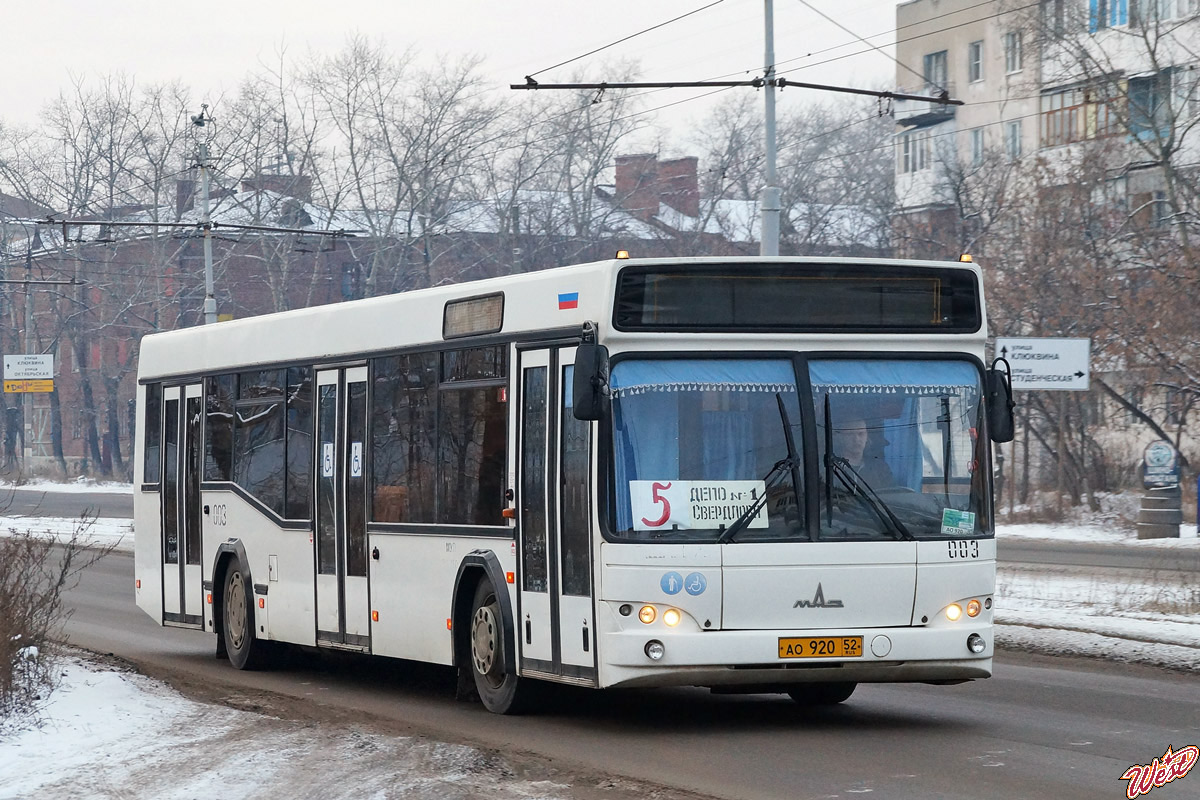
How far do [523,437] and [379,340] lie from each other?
2.41m

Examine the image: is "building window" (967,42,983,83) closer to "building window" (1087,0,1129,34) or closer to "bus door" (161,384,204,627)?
"building window" (1087,0,1129,34)

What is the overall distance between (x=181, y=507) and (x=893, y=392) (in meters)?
8.59

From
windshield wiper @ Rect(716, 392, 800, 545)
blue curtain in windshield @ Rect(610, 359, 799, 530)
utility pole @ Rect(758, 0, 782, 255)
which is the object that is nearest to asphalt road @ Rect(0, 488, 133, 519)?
utility pole @ Rect(758, 0, 782, 255)

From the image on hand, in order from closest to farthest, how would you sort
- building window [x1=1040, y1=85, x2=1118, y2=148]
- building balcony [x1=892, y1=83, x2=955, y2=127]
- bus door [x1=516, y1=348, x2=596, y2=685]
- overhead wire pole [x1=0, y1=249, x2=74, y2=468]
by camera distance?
bus door [x1=516, y1=348, x2=596, y2=685] < building window [x1=1040, y1=85, x2=1118, y2=148] < building balcony [x1=892, y1=83, x2=955, y2=127] < overhead wire pole [x1=0, y1=249, x2=74, y2=468]

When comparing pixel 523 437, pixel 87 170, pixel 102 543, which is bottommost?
pixel 102 543

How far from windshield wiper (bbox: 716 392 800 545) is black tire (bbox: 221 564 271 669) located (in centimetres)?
647

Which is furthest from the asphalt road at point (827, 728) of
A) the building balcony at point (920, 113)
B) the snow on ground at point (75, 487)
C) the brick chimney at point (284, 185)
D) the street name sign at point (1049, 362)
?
the building balcony at point (920, 113)

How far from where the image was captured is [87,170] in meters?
74.2

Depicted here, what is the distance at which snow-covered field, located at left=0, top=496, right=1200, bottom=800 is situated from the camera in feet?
27.3

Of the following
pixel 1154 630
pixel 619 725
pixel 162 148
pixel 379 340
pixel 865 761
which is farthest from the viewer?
pixel 162 148

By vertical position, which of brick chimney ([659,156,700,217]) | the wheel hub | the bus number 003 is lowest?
the wheel hub

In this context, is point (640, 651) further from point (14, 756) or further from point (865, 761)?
point (14, 756)

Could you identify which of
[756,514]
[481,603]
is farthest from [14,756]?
[756,514]

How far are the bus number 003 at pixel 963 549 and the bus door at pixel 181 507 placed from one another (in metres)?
8.29
